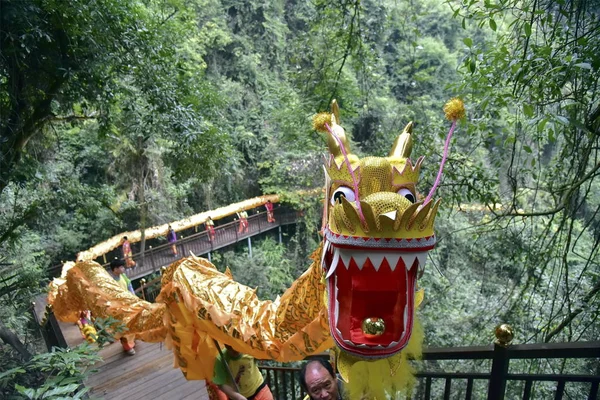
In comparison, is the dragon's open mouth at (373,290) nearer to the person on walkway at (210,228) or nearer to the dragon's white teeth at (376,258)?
the dragon's white teeth at (376,258)

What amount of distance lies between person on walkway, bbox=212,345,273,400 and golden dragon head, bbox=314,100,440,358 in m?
1.28

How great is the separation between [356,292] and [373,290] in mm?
60

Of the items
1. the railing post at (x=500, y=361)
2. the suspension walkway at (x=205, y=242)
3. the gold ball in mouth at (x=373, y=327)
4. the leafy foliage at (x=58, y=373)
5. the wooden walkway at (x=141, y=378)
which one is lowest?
the suspension walkway at (x=205, y=242)

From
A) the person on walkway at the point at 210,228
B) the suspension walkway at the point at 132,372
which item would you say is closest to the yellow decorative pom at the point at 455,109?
the suspension walkway at the point at 132,372

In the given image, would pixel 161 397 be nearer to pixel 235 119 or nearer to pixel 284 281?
pixel 284 281

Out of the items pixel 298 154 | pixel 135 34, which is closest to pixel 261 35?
pixel 298 154

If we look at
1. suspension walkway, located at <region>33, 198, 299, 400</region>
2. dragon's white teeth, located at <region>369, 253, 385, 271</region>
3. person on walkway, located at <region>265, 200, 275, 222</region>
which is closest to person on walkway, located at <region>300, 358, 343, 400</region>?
dragon's white teeth, located at <region>369, 253, 385, 271</region>

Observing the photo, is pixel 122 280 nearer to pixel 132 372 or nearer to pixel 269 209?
pixel 132 372

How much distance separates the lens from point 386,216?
119 centimetres

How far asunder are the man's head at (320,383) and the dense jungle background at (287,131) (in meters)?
1.14

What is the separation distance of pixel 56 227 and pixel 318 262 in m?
9.28

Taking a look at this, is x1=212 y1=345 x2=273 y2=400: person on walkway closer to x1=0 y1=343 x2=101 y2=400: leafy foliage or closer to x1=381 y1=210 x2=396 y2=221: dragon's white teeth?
x1=0 y1=343 x2=101 y2=400: leafy foliage

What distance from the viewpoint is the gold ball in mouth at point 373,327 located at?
4.10ft

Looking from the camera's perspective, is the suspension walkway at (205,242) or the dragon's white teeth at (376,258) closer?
the dragon's white teeth at (376,258)
